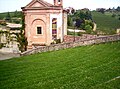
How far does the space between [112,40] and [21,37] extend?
17.0 metres

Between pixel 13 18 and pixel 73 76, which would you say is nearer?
pixel 73 76

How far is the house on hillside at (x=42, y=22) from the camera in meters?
40.5

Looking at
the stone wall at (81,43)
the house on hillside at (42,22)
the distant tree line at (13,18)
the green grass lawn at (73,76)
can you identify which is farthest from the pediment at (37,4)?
the distant tree line at (13,18)

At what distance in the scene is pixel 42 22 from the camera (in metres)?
40.9

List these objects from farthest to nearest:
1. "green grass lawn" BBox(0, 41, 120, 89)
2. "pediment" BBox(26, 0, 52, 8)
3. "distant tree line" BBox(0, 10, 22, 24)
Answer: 1. "distant tree line" BBox(0, 10, 22, 24)
2. "pediment" BBox(26, 0, 52, 8)
3. "green grass lawn" BBox(0, 41, 120, 89)

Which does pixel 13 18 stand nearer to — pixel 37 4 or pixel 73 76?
pixel 37 4

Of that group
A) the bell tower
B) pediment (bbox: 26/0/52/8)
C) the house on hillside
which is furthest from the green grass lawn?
the bell tower

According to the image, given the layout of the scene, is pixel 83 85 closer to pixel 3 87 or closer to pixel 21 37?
pixel 3 87

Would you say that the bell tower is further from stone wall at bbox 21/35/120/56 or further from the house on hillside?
stone wall at bbox 21/35/120/56

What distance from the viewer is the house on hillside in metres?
40.5

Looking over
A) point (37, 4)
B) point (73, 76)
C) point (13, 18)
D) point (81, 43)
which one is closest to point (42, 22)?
point (37, 4)

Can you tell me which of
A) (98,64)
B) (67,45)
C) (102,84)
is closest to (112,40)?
(67,45)

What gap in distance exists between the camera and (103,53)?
24500 millimetres

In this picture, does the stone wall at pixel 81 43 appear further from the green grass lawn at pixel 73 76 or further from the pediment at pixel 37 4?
the pediment at pixel 37 4
